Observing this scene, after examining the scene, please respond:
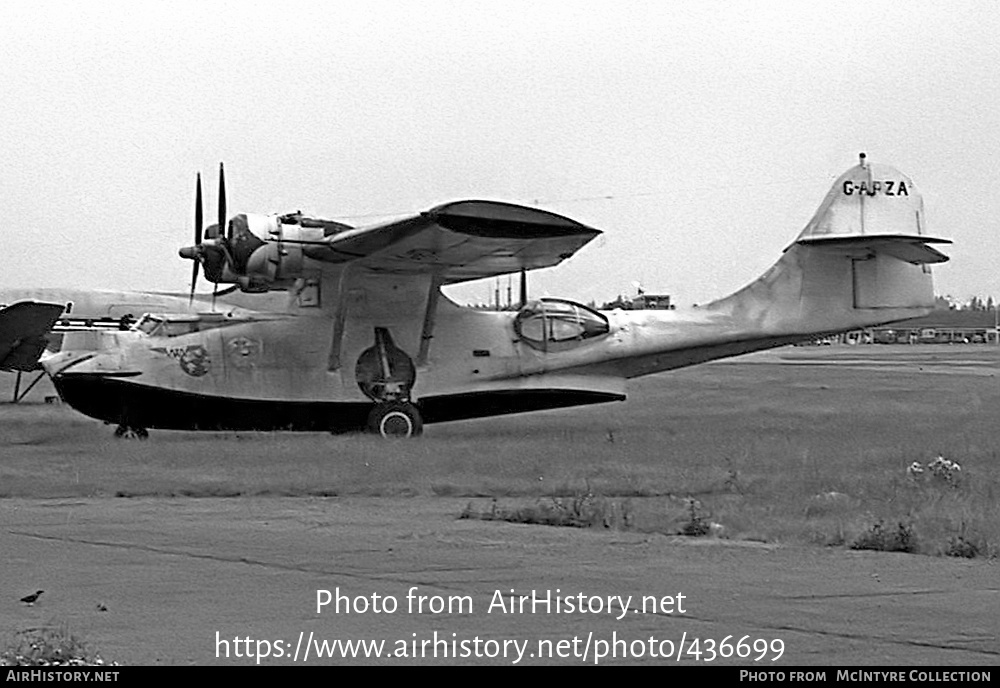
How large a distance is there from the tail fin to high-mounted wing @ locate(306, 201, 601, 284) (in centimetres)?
459

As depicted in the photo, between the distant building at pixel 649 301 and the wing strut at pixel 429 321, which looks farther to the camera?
the distant building at pixel 649 301

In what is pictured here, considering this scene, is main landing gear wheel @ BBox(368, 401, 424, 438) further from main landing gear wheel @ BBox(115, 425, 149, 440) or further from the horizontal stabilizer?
the horizontal stabilizer

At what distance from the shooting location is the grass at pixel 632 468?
13.1m

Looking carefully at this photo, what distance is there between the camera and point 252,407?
938 inches

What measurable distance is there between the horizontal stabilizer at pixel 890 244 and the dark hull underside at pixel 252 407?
441 cm

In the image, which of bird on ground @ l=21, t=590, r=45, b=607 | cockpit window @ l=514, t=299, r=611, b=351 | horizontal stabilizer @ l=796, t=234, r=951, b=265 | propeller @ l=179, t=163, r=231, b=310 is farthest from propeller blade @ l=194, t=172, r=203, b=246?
bird on ground @ l=21, t=590, r=45, b=607

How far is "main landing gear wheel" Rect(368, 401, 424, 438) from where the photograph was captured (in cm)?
2361

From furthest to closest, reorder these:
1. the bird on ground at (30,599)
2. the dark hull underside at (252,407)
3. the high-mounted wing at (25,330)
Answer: the high-mounted wing at (25,330) → the dark hull underside at (252,407) → the bird on ground at (30,599)

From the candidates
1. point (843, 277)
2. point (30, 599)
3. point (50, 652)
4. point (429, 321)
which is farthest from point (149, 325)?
point (50, 652)

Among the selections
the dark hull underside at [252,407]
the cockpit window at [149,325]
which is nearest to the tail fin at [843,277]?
the dark hull underside at [252,407]

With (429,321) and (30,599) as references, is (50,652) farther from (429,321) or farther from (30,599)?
(429,321)

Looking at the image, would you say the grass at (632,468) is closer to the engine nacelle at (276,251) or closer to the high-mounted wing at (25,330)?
the high-mounted wing at (25,330)

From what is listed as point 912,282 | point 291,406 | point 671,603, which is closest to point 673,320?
point 912,282

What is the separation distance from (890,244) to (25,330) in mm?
14587
